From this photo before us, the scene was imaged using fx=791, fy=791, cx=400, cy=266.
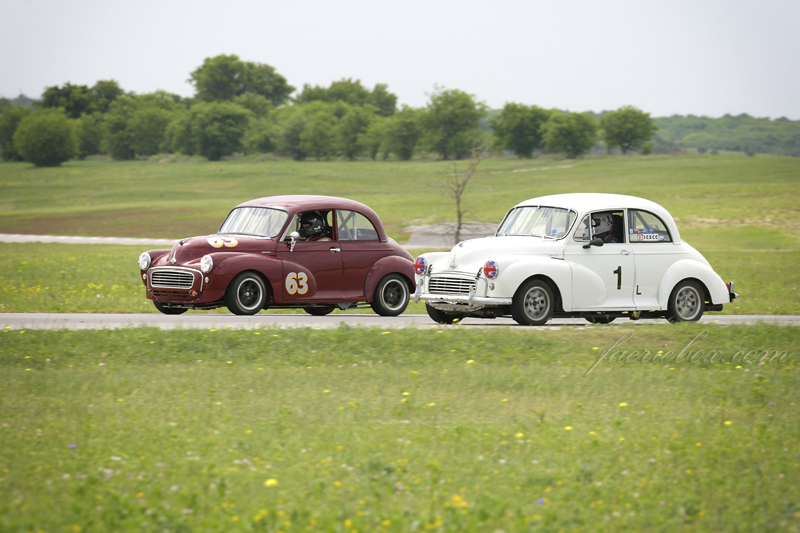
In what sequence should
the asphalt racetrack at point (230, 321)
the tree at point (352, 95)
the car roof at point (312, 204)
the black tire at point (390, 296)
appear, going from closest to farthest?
the asphalt racetrack at point (230, 321), the car roof at point (312, 204), the black tire at point (390, 296), the tree at point (352, 95)

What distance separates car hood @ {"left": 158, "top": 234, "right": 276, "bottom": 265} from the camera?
41.6ft

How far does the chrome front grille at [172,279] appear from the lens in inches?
489

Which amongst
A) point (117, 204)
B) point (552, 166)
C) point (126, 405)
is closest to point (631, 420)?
point (126, 405)

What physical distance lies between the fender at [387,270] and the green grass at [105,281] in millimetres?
1455

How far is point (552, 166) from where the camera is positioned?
9394cm

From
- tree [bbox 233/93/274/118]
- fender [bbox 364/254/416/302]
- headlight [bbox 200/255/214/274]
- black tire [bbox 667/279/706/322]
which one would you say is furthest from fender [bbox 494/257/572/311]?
tree [bbox 233/93/274/118]

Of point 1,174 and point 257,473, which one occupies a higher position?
point 1,174

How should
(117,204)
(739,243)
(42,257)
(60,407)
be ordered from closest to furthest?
(60,407) → (42,257) → (739,243) → (117,204)

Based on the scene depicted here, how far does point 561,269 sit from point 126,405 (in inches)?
270

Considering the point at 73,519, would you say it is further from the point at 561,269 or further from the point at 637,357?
the point at 561,269

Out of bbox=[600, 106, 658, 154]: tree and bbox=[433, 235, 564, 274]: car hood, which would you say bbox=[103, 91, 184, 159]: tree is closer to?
bbox=[600, 106, 658, 154]: tree

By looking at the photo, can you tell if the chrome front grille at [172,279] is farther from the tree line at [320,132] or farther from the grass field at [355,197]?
the tree line at [320,132]

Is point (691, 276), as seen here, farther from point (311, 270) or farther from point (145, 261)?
point (145, 261)

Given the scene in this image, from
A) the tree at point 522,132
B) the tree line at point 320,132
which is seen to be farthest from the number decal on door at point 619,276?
the tree at point 522,132
